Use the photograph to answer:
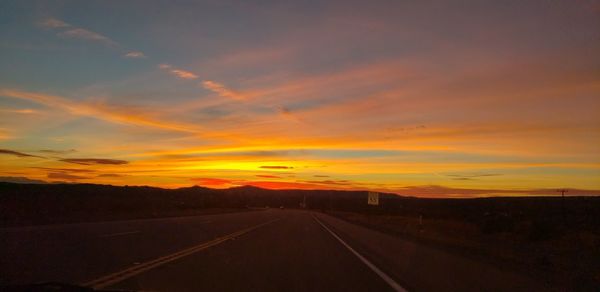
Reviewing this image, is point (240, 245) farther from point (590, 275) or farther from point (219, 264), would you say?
point (590, 275)

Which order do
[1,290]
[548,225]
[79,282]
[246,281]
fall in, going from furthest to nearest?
1. [548,225]
2. [246,281]
3. [79,282]
4. [1,290]

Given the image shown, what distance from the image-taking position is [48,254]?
15016mm

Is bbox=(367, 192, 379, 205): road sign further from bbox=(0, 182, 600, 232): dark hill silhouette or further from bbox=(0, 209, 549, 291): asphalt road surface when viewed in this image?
bbox=(0, 209, 549, 291): asphalt road surface

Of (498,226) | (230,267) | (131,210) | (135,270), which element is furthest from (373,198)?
(135,270)

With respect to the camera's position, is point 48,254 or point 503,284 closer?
point 503,284

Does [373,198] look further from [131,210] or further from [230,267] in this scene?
[230,267]

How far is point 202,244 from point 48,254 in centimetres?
703

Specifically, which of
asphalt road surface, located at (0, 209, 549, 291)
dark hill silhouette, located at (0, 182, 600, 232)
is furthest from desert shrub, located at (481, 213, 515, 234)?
asphalt road surface, located at (0, 209, 549, 291)

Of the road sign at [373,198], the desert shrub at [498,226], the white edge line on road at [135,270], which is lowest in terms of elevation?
the white edge line on road at [135,270]

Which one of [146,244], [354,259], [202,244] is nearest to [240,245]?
[202,244]

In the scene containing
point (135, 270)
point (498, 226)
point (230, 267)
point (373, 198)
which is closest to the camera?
point (135, 270)

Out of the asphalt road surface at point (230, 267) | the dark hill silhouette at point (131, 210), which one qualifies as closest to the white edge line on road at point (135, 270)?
the asphalt road surface at point (230, 267)

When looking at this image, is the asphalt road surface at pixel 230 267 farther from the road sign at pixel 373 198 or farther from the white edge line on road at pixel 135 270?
the road sign at pixel 373 198

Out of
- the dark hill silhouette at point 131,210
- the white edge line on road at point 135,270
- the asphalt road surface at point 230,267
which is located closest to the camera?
the white edge line on road at point 135,270
